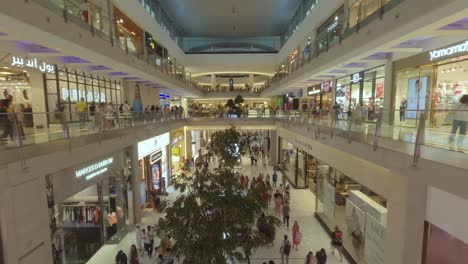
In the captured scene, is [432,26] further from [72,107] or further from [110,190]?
[72,107]

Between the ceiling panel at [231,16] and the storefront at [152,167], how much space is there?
1587 centimetres

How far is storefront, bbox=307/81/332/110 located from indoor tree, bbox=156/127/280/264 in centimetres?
1433

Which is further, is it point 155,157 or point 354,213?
point 155,157

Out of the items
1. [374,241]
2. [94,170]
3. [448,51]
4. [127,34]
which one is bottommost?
[374,241]

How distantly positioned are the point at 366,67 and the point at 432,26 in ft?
25.1

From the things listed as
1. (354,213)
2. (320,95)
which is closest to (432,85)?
(354,213)

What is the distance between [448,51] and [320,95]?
44.5 ft

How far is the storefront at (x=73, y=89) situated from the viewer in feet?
41.9

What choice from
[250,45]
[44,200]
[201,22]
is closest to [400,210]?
[44,200]

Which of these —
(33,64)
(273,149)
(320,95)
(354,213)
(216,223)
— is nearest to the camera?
(216,223)

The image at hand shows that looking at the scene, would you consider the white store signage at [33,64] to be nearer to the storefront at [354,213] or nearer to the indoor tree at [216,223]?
the indoor tree at [216,223]

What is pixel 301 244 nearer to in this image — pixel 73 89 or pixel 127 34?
pixel 127 34

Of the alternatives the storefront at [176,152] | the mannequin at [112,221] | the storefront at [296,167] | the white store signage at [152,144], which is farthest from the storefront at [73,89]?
the storefront at [296,167]

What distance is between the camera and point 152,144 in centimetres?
1513
